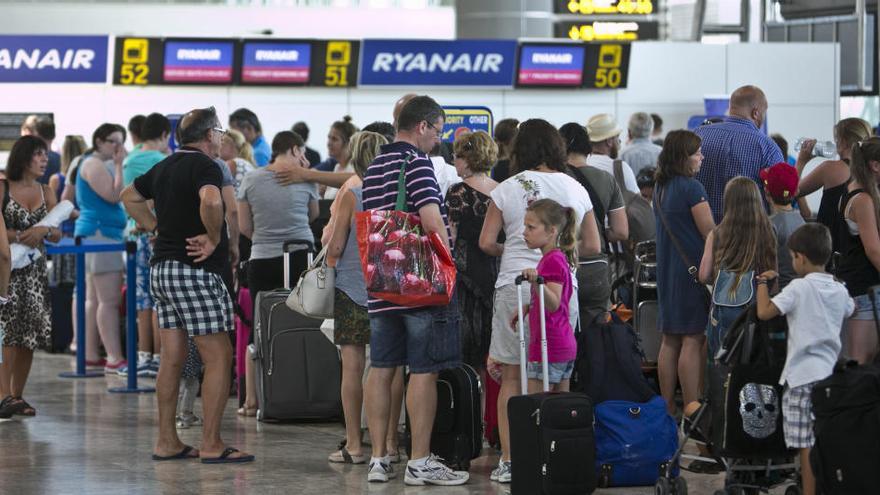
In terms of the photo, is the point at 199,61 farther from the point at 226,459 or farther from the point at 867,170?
the point at 867,170

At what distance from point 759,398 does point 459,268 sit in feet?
5.76

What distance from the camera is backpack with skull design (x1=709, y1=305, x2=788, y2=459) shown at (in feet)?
17.9

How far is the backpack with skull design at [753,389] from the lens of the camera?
546 cm

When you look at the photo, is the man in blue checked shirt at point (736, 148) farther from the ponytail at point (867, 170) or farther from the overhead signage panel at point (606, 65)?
the overhead signage panel at point (606, 65)

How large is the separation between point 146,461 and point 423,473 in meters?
1.52

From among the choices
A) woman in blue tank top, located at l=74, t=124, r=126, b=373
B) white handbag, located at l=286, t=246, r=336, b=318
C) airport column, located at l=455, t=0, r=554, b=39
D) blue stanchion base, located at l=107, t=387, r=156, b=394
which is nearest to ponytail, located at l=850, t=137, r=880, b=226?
white handbag, located at l=286, t=246, r=336, b=318

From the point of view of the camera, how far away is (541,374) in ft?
19.8

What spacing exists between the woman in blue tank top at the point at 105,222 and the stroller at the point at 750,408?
230 inches

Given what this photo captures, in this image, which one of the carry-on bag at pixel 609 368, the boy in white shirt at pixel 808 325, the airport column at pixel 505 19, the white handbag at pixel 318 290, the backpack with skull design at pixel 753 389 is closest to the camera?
the boy in white shirt at pixel 808 325

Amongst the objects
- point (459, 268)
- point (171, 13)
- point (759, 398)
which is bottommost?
point (759, 398)

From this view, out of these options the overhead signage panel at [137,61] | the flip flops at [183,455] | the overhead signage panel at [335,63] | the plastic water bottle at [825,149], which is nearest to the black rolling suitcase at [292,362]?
the flip flops at [183,455]

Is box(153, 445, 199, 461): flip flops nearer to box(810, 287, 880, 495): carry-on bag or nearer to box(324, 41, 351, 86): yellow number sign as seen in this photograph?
box(810, 287, 880, 495): carry-on bag

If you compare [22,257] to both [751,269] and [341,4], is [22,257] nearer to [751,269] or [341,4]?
[751,269]

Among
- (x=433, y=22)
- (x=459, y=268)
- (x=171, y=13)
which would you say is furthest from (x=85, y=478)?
(x=433, y=22)
